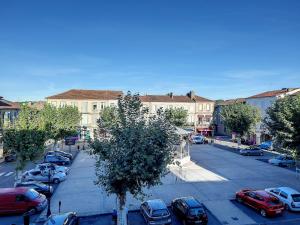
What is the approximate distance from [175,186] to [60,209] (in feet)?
32.2

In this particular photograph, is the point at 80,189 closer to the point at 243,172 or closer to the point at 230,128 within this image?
the point at 243,172

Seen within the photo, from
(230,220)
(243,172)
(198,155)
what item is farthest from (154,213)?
(198,155)

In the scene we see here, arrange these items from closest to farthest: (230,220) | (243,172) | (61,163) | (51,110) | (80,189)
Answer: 1. (230,220)
2. (80,189)
3. (243,172)
4. (61,163)
5. (51,110)

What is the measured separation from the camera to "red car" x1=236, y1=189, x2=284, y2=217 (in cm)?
1767

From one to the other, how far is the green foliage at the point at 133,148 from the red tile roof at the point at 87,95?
145 ft

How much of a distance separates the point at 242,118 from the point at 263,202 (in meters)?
27.7

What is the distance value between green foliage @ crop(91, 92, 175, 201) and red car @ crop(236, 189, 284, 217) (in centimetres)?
811

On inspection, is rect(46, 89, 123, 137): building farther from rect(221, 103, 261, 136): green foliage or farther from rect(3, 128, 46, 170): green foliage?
rect(3, 128, 46, 170): green foliage

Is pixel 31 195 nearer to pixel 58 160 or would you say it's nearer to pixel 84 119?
pixel 58 160

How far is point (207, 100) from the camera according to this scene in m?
65.3

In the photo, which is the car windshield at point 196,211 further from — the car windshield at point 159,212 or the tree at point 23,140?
the tree at point 23,140

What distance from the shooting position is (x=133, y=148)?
1297 cm

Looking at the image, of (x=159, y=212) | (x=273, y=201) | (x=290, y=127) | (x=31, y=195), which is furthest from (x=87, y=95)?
(x=273, y=201)

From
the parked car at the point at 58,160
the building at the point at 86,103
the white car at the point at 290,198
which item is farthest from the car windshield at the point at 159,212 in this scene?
the building at the point at 86,103
